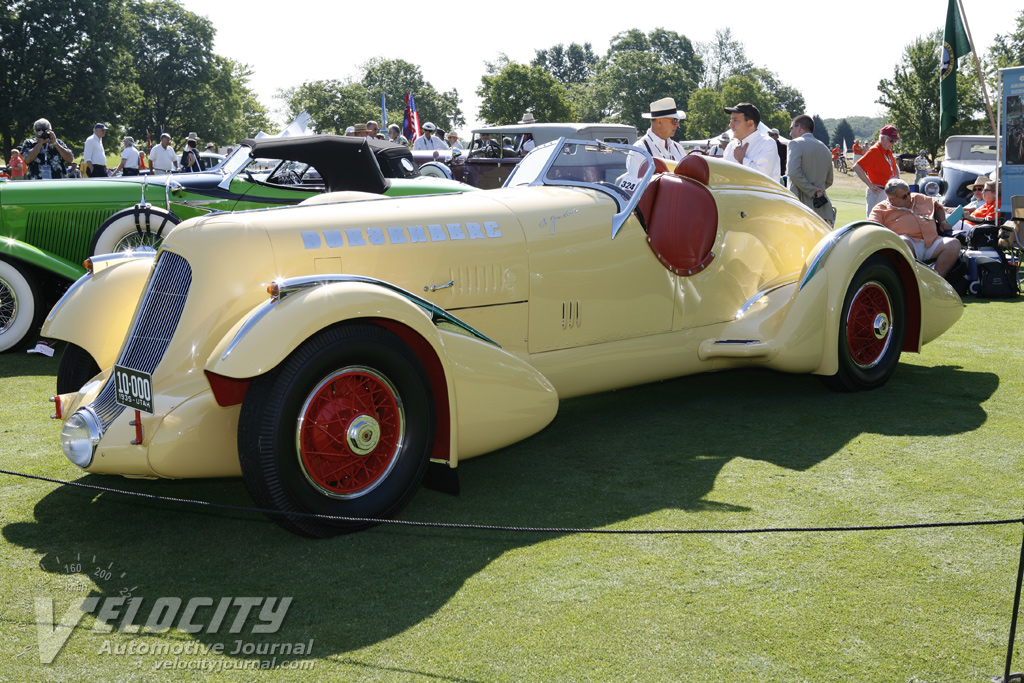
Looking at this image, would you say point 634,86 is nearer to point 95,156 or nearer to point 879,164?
point 95,156

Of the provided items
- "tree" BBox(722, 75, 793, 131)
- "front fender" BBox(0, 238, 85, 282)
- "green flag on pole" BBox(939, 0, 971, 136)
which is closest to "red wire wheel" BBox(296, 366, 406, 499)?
"front fender" BBox(0, 238, 85, 282)

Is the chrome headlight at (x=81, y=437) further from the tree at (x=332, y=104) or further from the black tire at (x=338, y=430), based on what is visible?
the tree at (x=332, y=104)

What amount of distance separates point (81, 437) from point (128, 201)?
→ 529 centimetres

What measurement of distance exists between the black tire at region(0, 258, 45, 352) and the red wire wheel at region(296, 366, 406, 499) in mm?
4771

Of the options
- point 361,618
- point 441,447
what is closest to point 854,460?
point 441,447

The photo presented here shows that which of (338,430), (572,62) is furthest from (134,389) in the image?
(572,62)

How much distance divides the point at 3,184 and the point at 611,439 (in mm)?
6340

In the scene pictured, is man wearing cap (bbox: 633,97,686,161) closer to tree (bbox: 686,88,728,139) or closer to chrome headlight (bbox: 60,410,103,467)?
chrome headlight (bbox: 60,410,103,467)

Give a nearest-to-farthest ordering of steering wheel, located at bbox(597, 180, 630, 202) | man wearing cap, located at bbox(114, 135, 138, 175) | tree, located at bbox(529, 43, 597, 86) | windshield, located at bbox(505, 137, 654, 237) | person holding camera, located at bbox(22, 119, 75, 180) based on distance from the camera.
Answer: steering wheel, located at bbox(597, 180, 630, 202) < windshield, located at bbox(505, 137, 654, 237) < person holding camera, located at bbox(22, 119, 75, 180) < man wearing cap, located at bbox(114, 135, 138, 175) < tree, located at bbox(529, 43, 597, 86)

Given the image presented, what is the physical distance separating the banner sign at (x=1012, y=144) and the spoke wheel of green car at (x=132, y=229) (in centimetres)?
1035

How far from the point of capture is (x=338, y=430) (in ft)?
11.2

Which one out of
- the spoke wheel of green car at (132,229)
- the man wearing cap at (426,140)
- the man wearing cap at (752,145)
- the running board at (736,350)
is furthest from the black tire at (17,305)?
the man wearing cap at (426,140)

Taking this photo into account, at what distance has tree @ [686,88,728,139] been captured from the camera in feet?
304

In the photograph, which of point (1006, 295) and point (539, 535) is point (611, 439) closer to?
point (539, 535)
